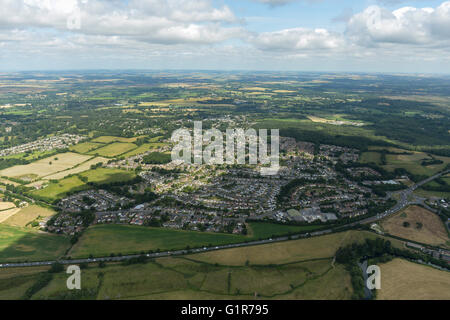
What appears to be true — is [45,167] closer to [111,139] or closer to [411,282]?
[111,139]

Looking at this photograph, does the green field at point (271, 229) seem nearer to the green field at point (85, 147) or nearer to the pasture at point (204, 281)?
the pasture at point (204, 281)

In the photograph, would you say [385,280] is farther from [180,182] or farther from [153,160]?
[153,160]

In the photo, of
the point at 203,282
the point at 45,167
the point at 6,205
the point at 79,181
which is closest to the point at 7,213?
the point at 6,205

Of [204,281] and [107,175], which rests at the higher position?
[107,175]

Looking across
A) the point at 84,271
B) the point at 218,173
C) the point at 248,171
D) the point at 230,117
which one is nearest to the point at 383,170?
the point at 248,171

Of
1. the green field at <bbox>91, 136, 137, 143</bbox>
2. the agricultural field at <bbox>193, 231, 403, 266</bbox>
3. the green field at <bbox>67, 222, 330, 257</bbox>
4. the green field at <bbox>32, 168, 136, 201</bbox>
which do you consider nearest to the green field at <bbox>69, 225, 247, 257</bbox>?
the green field at <bbox>67, 222, 330, 257</bbox>

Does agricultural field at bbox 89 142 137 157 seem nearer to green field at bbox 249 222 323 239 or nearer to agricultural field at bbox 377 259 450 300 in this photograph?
green field at bbox 249 222 323 239
